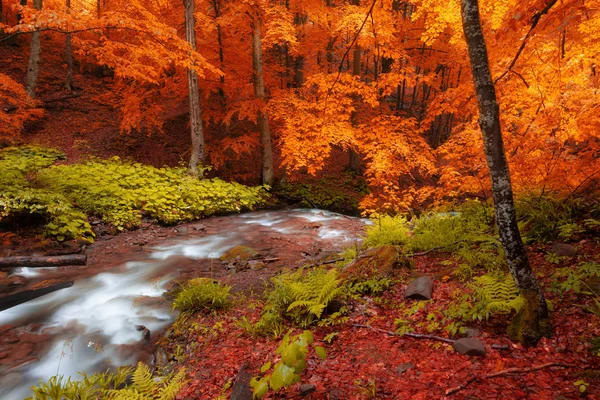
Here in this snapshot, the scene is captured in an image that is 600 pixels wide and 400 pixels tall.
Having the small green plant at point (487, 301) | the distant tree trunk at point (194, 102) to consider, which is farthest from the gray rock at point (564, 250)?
Result: the distant tree trunk at point (194, 102)

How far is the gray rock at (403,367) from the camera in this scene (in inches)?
126

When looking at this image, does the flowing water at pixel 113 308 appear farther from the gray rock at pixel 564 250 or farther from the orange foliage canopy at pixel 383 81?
the gray rock at pixel 564 250

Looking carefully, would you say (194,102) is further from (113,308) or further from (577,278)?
(577,278)

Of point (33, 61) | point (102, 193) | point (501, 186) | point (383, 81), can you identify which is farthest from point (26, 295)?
point (33, 61)

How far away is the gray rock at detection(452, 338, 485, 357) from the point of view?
3.21 metres

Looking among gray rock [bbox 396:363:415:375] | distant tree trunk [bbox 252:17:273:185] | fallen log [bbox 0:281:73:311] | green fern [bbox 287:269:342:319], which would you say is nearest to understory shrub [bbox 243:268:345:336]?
green fern [bbox 287:269:342:319]

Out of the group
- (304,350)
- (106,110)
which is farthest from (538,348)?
(106,110)

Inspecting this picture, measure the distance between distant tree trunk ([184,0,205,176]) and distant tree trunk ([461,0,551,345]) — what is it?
1116 centimetres

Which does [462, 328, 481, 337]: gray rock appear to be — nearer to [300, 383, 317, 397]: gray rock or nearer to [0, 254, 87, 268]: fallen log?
[300, 383, 317, 397]: gray rock

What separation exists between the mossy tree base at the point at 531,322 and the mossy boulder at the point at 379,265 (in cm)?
201

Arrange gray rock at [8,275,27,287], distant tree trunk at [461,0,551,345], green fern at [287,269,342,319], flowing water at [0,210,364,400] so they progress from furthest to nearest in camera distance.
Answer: gray rock at [8,275,27,287]
flowing water at [0,210,364,400]
green fern at [287,269,342,319]
distant tree trunk at [461,0,551,345]

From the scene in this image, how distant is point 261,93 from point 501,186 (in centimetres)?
1192

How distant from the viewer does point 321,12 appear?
12.7 meters

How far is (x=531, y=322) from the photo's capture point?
3227 mm
